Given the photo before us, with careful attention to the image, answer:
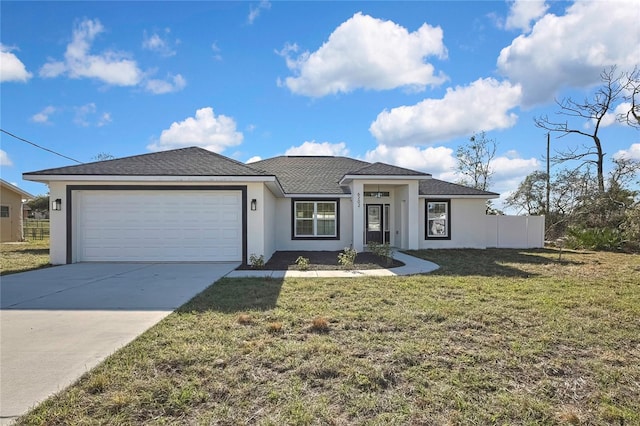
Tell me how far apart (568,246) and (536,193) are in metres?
8.12

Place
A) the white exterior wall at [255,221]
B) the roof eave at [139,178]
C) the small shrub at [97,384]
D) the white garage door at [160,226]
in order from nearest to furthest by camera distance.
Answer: the small shrub at [97,384], the roof eave at [139,178], the white exterior wall at [255,221], the white garage door at [160,226]

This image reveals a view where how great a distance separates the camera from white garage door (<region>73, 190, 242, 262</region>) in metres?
12.1

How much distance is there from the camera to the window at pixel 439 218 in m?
17.4

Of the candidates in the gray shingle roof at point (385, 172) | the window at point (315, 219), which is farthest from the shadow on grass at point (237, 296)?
the window at point (315, 219)

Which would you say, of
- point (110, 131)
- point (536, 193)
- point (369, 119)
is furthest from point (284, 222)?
point (536, 193)

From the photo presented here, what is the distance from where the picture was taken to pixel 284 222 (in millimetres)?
16781

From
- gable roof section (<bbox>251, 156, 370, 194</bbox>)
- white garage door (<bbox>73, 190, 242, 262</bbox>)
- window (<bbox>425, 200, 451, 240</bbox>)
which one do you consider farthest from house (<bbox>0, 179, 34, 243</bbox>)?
window (<bbox>425, 200, 451, 240</bbox>)

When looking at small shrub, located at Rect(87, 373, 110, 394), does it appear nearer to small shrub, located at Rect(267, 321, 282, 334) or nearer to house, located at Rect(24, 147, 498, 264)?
small shrub, located at Rect(267, 321, 282, 334)

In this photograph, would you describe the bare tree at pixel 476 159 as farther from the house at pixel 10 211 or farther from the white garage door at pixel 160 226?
the house at pixel 10 211

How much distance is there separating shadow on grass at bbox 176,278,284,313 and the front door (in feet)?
33.3

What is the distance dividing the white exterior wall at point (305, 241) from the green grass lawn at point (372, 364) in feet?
31.0

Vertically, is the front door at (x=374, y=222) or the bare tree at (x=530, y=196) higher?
the bare tree at (x=530, y=196)

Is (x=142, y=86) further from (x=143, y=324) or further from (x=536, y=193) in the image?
(x=536, y=193)

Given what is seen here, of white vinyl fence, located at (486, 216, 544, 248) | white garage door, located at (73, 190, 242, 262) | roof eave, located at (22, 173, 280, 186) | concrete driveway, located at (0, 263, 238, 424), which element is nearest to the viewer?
concrete driveway, located at (0, 263, 238, 424)
